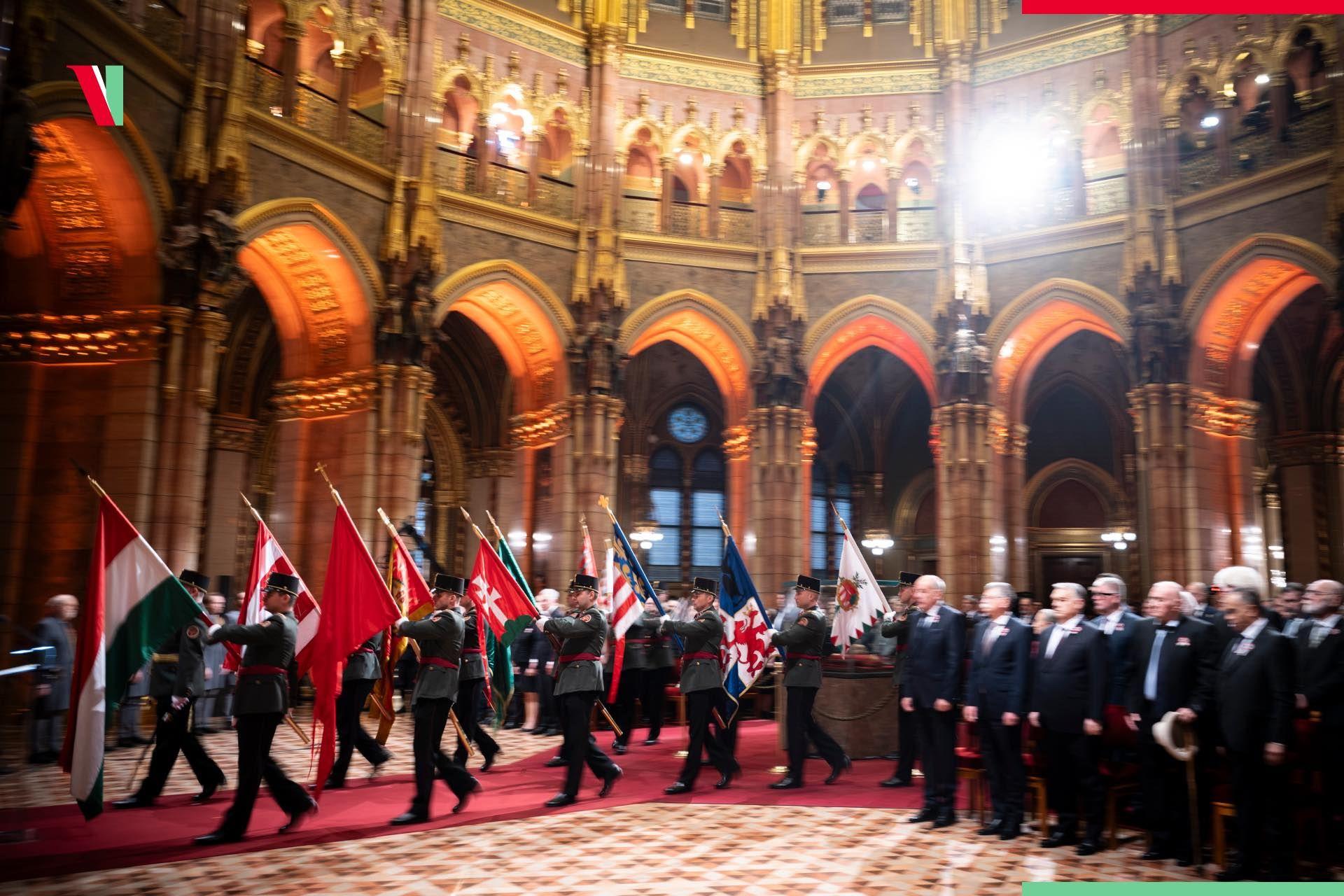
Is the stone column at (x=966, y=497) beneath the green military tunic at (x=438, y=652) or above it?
above

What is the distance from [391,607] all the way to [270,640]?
0.91 meters

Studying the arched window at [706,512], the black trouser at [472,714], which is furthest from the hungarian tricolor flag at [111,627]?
the arched window at [706,512]

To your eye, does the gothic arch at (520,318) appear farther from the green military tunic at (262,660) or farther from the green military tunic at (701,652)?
the green military tunic at (262,660)

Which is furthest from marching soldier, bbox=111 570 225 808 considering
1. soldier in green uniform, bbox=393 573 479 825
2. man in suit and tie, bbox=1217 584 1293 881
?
man in suit and tie, bbox=1217 584 1293 881

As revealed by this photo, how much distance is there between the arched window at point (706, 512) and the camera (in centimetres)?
2356

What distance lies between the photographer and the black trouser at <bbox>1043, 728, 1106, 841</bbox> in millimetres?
6566

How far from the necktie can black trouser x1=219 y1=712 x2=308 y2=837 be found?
5.63 metres

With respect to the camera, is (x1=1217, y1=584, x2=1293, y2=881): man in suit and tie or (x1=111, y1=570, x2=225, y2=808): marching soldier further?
(x1=111, y1=570, x2=225, y2=808): marching soldier

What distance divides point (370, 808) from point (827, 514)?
18.0m

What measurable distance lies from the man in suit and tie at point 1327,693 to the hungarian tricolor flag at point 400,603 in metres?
6.16

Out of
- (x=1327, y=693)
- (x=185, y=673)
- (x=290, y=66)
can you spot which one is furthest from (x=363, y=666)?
(x=290, y=66)

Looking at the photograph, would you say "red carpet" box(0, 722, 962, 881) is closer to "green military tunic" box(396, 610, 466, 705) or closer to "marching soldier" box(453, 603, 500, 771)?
"marching soldier" box(453, 603, 500, 771)

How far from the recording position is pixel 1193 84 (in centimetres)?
1723

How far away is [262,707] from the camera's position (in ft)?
21.9
